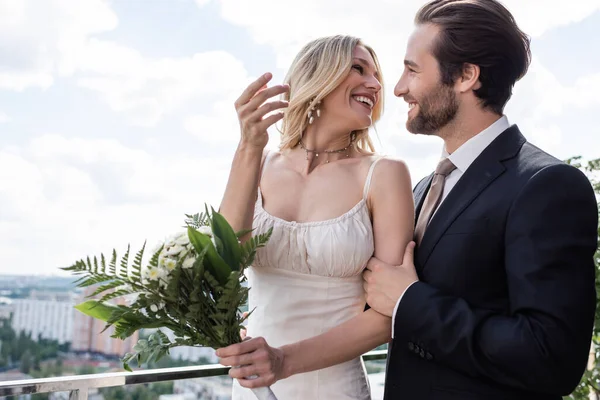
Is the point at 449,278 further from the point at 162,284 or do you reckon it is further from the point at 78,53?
the point at 78,53

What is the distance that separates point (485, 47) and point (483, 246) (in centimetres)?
68

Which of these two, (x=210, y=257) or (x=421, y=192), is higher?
(x=421, y=192)

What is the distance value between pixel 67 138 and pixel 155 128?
29.8 feet

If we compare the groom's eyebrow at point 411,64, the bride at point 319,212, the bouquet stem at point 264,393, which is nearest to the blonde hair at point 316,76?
the bride at point 319,212

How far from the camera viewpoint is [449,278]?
1.86 meters

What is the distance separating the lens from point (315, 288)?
2.26 metres

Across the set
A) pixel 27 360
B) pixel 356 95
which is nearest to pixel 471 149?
pixel 356 95

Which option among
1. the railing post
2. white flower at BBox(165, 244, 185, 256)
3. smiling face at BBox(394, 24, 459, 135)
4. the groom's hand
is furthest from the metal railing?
smiling face at BBox(394, 24, 459, 135)

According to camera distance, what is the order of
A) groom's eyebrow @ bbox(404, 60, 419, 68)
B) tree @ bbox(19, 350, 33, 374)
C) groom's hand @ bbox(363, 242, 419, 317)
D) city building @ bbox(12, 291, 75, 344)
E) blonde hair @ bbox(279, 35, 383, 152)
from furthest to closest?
city building @ bbox(12, 291, 75, 344) < tree @ bbox(19, 350, 33, 374) < blonde hair @ bbox(279, 35, 383, 152) < groom's eyebrow @ bbox(404, 60, 419, 68) < groom's hand @ bbox(363, 242, 419, 317)

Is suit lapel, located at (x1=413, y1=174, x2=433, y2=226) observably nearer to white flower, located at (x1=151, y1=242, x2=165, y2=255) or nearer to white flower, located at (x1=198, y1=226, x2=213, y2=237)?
white flower, located at (x1=198, y1=226, x2=213, y2=237)

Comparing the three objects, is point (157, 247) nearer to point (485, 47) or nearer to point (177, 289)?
point (177, 289)

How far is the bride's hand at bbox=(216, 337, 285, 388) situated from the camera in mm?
1729

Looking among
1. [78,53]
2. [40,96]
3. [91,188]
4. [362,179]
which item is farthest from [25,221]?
[362,179]

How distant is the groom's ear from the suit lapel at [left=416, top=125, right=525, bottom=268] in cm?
20
